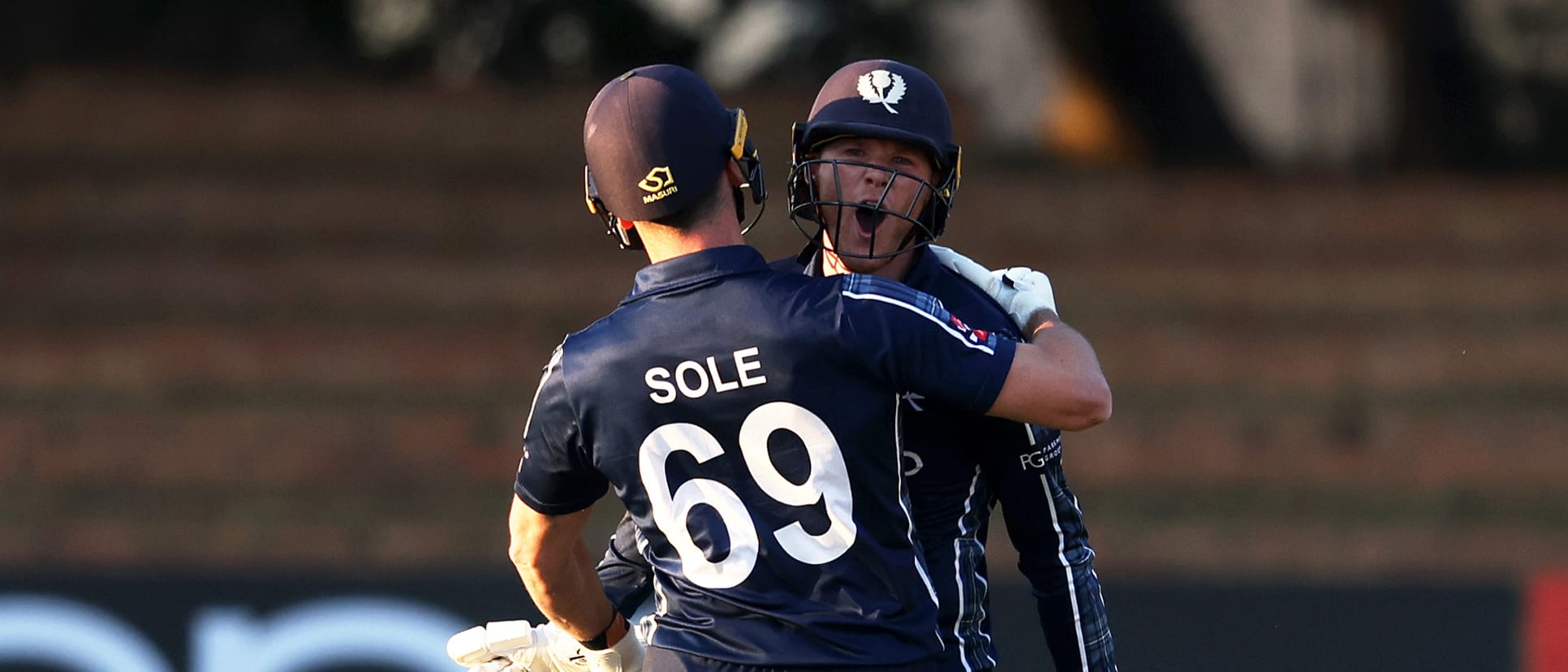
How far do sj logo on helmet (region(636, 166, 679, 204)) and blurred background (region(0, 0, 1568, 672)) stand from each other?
14.2 feet

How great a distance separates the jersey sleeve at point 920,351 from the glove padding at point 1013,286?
191mm

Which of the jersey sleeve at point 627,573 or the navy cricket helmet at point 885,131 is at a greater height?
the navy cricket helmet at point 885,131

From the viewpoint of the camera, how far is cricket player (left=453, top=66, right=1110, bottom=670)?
2203 mm

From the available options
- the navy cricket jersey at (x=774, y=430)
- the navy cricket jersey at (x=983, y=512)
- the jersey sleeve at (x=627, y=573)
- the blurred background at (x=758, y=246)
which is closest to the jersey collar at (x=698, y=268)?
the navy cricket jersey at (x=774, y=430)

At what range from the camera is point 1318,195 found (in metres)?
9.23

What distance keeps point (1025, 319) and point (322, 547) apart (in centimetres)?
554

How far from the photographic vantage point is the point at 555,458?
7.66 feet

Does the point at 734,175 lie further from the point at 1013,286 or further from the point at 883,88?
the point at 1013,286

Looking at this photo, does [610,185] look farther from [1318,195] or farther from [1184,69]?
[1184,69]

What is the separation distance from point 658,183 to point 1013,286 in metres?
0.50

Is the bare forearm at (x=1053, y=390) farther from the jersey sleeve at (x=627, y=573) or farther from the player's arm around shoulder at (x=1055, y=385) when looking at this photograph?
the jersey sleeve at (x=627, y=573)

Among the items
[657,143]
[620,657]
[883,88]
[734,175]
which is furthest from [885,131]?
[620,657]

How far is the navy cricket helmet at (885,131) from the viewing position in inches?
97.6

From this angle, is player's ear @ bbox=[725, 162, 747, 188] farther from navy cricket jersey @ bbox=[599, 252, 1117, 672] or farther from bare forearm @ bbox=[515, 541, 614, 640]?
bare forearm @ bbox=[515, 541, 614, 640]
